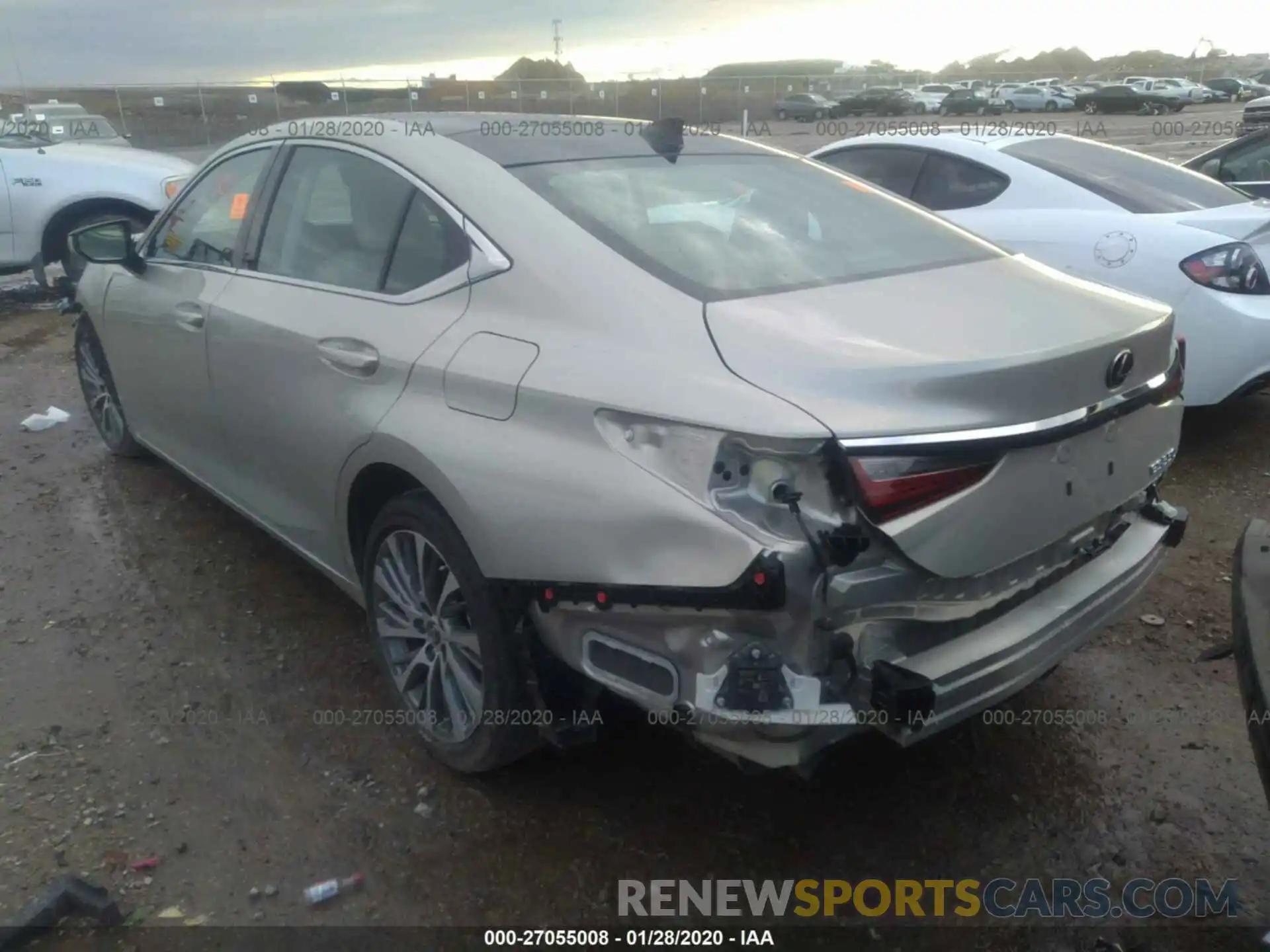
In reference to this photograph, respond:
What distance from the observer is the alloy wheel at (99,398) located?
198 inches

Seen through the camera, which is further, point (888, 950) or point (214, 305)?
point (214, 305)

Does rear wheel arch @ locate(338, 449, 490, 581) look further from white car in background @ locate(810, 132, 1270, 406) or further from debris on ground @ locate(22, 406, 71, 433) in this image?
debris on ground @ locate(22, 406, 71, 433)

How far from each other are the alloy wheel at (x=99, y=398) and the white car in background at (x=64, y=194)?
14.3 ft

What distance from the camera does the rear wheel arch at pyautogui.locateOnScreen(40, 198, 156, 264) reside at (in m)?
9.20

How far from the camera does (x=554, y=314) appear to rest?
2344mm

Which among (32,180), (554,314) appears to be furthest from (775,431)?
(32,180)

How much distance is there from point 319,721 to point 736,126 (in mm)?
26944

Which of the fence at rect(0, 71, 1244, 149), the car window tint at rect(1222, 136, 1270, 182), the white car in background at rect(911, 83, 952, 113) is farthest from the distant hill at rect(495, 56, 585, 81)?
the car window tint at rect(1222, 136, 1270, 182)

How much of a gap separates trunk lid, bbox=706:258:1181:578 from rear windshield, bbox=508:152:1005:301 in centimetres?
14

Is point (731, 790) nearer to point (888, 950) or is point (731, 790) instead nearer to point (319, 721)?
point (888, 950)

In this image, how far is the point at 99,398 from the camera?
5.18 metres

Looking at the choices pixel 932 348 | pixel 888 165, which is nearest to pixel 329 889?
pixel 932 348

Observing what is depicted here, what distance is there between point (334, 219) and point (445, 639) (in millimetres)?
1397

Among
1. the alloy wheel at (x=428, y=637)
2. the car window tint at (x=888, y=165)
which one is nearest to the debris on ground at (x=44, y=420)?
the alloy wheel at (x=428, y=637)
